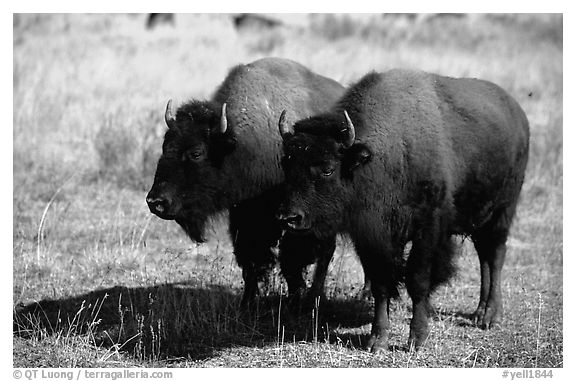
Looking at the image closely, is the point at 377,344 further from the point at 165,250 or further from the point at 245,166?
the point at 165,250

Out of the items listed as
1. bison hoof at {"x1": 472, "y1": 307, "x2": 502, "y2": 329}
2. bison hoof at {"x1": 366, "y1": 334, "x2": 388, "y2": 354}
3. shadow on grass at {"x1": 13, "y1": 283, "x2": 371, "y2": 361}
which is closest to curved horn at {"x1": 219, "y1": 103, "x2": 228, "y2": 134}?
shadow on grass at {"x1": 13, "y1": 283, "x2": 371, "y2": 361}

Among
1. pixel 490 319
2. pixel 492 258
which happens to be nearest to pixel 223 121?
pixel 492 258

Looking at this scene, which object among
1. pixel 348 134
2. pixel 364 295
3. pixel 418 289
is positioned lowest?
pixel 364 295

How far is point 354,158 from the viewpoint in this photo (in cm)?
601

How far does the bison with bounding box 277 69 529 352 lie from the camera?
5.97 meters

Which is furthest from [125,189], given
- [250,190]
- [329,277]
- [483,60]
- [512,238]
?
[483,60]

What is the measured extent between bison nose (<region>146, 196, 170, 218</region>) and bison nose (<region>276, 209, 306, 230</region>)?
100cm

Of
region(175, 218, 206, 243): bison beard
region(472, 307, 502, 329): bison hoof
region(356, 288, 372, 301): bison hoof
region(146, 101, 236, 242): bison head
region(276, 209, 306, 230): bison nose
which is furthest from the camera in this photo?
region(356, 288, 372, 301): bison hoof

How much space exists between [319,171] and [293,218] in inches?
16.6

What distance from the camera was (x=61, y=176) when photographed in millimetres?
11406

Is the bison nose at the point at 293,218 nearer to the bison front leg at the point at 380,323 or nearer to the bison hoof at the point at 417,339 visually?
the bison front leg at the point at 380,323

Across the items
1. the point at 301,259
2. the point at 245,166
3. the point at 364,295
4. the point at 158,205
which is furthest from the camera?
the point at 364,295

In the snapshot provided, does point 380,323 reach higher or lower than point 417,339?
higher

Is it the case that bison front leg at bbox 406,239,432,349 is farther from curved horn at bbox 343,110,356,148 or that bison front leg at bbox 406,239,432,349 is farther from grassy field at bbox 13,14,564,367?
curved horn at bbox 343,110,356,148
